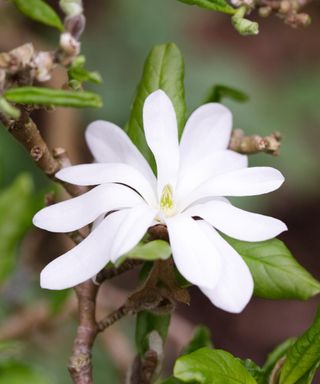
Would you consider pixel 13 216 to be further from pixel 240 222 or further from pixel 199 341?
pixel 240 222

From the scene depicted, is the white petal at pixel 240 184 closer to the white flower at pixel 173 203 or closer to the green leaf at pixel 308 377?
the white flower at pixel 173 203

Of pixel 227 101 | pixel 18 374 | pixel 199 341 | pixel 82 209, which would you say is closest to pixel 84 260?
pixel 82 209

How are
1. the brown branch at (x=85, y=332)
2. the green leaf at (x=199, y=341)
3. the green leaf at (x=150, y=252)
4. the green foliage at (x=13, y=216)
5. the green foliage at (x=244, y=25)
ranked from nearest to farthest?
1. the green leaf at (x=150, y=252)
2. the green foliage at (x=244, y=25)
3. the brown branch at (x=85, y=332)
4. the green leaf at (x=199, y=341)
5. the green foliage at (x=13, y=216)

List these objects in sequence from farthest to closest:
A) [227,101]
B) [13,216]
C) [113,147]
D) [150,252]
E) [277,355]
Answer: [227,101]
[13,216]
[277,355]
[113,147]
[150,252]

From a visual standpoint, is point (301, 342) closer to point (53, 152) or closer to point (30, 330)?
point (53, 152)

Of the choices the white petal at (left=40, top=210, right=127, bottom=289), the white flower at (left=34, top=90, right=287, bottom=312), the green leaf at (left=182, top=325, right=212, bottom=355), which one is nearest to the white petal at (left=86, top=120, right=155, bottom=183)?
the white flower at (left=34, top=90, right=287, bottom=312)

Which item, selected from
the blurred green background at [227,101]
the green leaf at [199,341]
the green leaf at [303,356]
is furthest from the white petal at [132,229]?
the blurred green background at [227,101]

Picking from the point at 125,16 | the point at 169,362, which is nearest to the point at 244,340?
the point at 169,362
